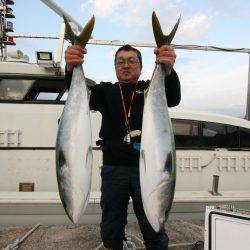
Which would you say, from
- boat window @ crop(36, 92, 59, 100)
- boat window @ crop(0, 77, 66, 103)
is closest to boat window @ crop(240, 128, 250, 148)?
boat window @ crop(0, 77, 66, 103)

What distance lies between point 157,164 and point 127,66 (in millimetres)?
1201

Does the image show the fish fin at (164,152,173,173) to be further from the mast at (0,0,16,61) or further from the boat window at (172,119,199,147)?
the mast at (0,0,16,61)

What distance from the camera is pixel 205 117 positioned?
6242mm

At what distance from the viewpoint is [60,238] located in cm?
467

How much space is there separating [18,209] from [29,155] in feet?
3.48

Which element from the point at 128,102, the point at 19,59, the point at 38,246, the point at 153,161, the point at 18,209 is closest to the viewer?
the point at 153,161

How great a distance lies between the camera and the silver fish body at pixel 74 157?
2148 millimetres

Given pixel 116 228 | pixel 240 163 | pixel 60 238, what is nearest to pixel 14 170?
pixel 60 238

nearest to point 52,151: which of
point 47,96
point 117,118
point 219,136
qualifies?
point 47,96

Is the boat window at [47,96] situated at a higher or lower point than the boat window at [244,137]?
higher

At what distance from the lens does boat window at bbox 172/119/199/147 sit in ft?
20.4

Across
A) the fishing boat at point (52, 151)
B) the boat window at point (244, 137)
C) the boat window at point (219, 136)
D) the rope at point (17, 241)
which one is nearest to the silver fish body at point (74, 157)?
the rope at point (17, 241)

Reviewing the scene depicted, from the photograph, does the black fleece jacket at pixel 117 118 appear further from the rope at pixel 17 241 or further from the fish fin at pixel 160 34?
the rope at pixel 17 241

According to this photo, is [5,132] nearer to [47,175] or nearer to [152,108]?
[47,175]
